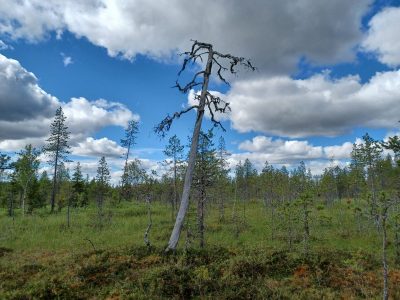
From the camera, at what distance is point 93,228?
1366 inches

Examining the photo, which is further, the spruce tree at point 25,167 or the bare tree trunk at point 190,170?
the spruce tree at point 25,167

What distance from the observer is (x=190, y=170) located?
630 inches

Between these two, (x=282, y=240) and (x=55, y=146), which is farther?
(x=55, y=146)

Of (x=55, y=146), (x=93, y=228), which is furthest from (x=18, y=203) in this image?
(x=93, y=228)

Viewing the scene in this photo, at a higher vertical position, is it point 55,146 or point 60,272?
point 55,146

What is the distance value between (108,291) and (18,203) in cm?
6783

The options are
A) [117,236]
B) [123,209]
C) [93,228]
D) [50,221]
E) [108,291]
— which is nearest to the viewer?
[108,291]

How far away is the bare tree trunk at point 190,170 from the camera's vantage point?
1524 cm

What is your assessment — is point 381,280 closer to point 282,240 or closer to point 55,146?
point 282,240

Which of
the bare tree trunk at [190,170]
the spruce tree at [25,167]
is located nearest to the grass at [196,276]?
the bare tree trunk at [190,170]

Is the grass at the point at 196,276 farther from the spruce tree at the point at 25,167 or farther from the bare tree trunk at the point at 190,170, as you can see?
the spruce tree at the point at 25,167

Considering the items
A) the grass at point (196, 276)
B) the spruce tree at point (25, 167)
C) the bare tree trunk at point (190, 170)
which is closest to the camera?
the grass at point (196, 276)

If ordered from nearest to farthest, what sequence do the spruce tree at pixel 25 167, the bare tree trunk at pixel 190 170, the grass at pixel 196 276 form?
the grass at pixel 196 276 < the bare tree trunk at pixel 190 170 < the spruce tree at pixel 25 167

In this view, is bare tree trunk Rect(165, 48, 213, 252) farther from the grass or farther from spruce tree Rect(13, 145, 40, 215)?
spruce tree Rect(13, 145, 40, 215)
